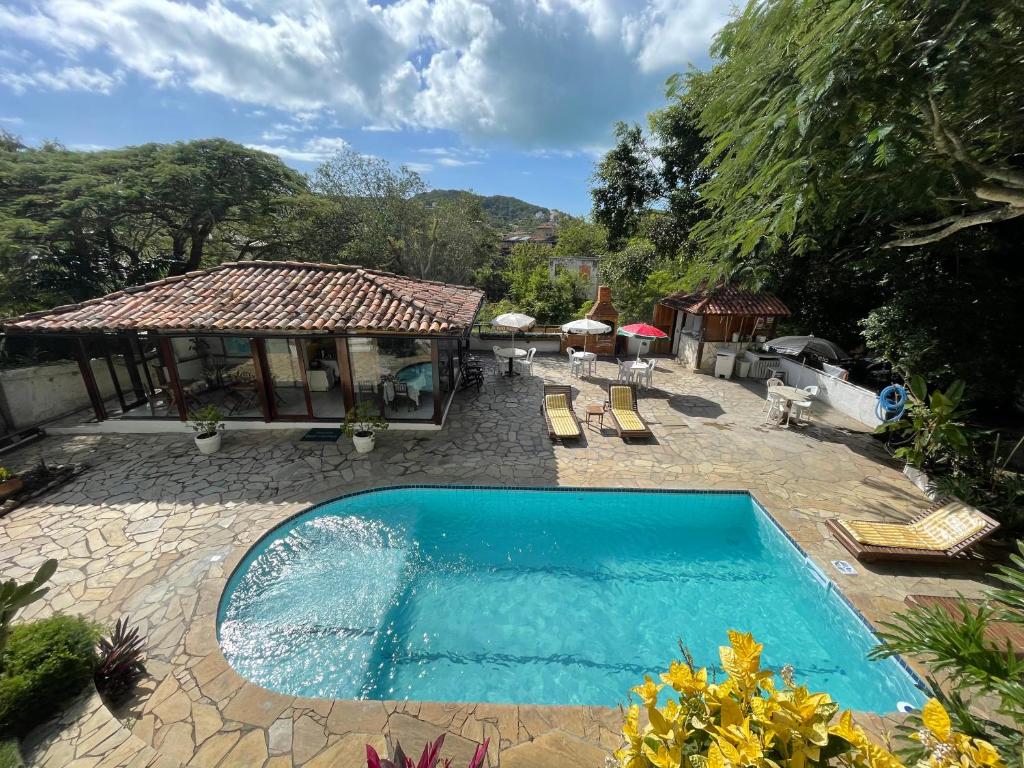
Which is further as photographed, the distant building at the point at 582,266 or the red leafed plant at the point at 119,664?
the distant building at the point at 582,266

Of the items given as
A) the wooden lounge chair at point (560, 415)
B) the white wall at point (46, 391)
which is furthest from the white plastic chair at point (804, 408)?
the white wall at point (46, 391)

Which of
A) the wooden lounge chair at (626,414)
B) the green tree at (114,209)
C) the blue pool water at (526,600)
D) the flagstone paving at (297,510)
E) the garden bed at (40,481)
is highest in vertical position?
the green tree at (114,209)

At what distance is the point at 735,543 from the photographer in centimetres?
784

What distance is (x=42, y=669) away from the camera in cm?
405

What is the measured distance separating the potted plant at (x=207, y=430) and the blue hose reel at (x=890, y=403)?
1770 centimetres

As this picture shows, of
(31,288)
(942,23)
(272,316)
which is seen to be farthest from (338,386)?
(942,23)

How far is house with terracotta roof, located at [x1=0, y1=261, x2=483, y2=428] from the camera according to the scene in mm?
9797

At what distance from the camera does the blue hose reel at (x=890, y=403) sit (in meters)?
10.8

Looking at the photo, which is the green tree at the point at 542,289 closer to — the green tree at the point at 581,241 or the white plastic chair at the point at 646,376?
the green tree at the point at 581,241

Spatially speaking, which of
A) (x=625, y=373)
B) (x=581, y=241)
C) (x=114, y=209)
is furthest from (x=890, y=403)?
(x=581, y=241)

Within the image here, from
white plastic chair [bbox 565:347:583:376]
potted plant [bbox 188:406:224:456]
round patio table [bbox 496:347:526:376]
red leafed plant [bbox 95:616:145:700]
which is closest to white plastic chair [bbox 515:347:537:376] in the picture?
round patio table [bbox 496:347:526:376]

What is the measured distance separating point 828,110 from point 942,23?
141 cm

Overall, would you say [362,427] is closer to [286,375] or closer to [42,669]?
[286,375]

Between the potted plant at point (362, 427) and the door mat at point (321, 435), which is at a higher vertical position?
the potted plant at point (362, 427)
